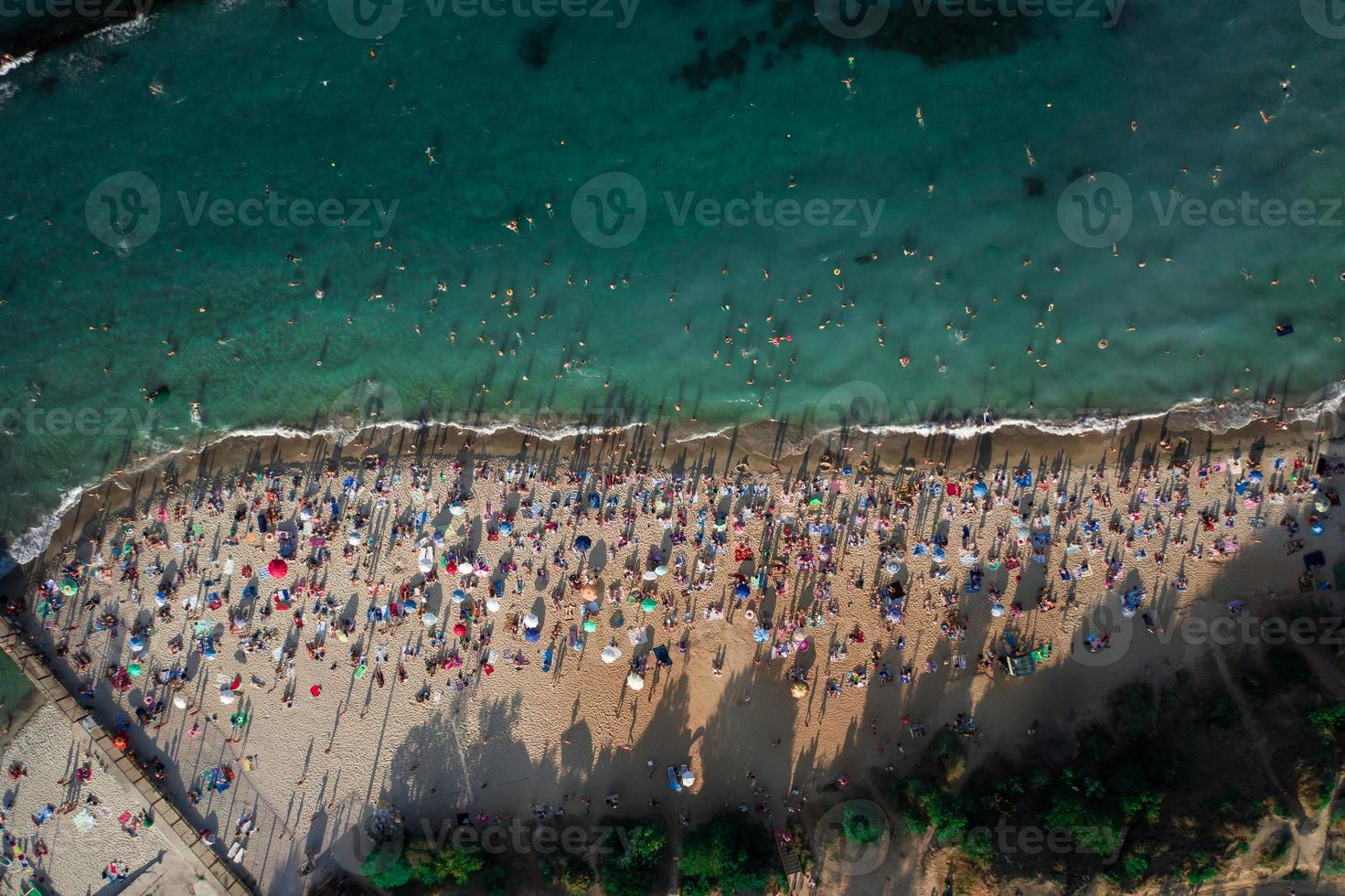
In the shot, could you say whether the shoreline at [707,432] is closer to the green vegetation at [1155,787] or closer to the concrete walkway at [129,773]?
the concrete walkway at [129,773]

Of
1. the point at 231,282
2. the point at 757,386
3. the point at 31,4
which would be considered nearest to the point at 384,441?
the point at 231,282

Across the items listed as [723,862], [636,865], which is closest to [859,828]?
[723,862]

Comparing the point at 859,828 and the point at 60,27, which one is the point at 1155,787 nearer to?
the point at 859,828

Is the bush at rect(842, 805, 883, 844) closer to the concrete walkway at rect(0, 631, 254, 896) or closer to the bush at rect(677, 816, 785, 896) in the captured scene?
the bush at rect(677, 816, 785, 896)

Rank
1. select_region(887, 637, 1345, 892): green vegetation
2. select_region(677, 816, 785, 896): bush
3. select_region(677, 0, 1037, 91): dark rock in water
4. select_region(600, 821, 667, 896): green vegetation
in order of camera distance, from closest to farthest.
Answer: select_region(887, 637, 1345, 892): green vegetation → select_region(677, 816, 785, 896): bush → select_region(600, 821, 667, 896): green vegetation → select_region(677, 0, 1037, 91): dark rock in water

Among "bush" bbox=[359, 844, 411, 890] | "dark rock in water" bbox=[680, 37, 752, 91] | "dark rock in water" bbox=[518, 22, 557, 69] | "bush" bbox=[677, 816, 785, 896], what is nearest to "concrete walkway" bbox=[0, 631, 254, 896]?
"bush" bbox=[359, 844, 411, 890]

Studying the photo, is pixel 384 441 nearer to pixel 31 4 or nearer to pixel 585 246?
pixel 585 246

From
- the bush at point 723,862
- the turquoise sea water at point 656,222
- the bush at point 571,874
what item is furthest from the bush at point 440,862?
the turquoise sea water at point 656,222
